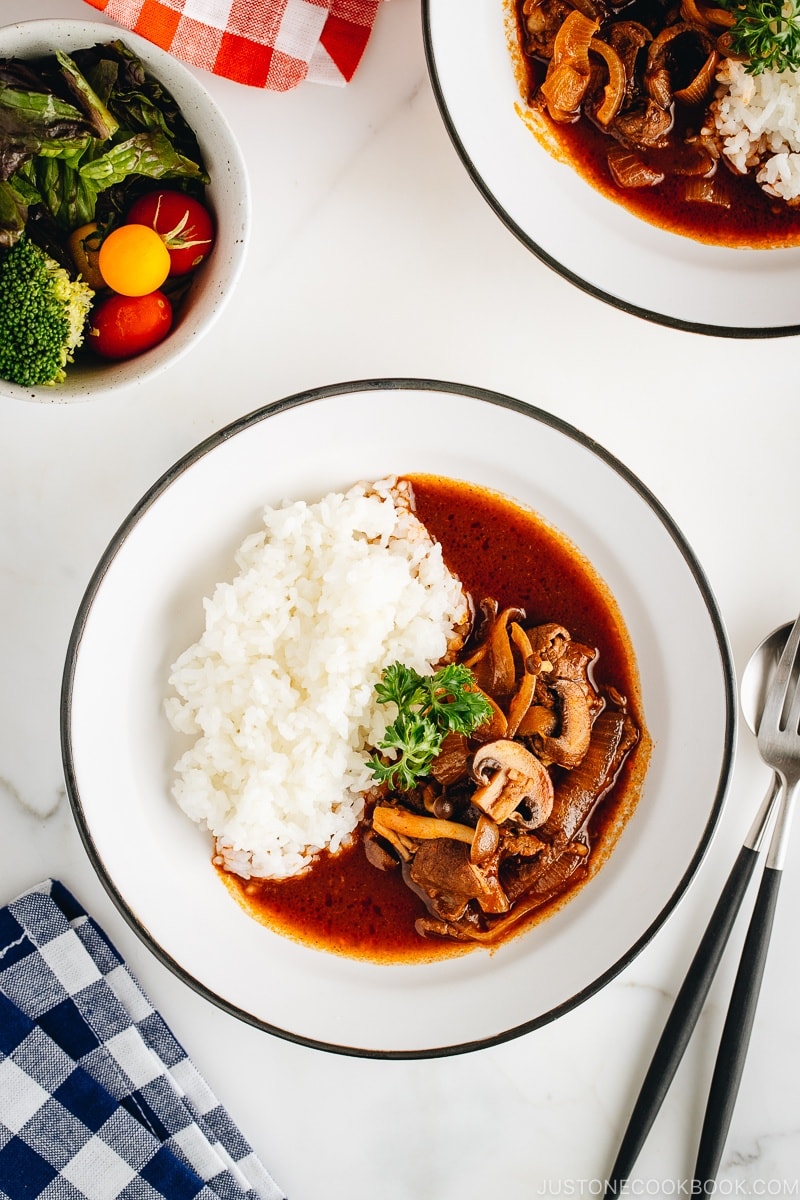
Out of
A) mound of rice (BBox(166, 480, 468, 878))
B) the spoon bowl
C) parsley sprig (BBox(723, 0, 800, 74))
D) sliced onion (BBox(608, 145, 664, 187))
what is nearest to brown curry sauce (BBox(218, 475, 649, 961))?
mound of rice (BBox(166, 480, 468, 878))

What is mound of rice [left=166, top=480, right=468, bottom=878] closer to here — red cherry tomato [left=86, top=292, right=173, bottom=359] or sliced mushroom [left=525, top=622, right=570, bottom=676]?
sliced mushroom [left=525, top=622, right=570, bottom=676]

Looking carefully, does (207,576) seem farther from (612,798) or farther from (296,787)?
(612,798)

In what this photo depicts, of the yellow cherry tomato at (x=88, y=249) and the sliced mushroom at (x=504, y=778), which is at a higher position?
the yellow cherry tomato at (x=88, y=249)

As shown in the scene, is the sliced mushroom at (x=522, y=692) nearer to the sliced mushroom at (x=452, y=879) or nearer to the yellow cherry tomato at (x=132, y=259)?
the sliced mushroom at (x=452, y=879)

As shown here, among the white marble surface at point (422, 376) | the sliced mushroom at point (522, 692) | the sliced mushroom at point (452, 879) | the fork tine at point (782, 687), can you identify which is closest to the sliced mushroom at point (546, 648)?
the sliced mushroom at point (522, 692)

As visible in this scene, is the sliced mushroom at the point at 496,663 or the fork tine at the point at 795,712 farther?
the fork tine at the point at 795,712
